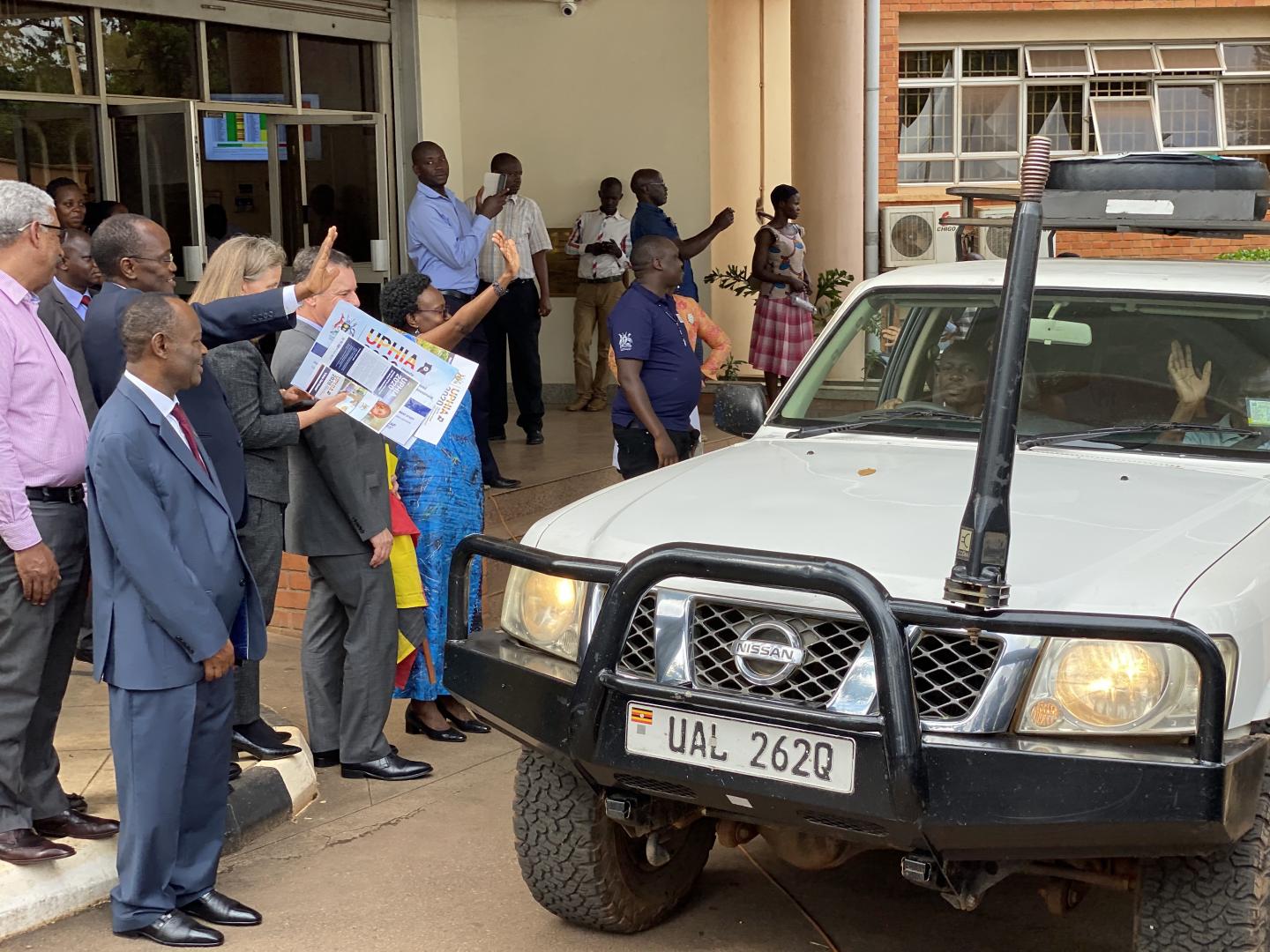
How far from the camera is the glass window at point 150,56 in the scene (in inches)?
433

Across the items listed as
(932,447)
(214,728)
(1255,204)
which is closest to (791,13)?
(1255,204)

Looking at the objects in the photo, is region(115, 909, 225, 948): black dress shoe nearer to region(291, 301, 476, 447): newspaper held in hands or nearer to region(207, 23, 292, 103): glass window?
region(291, 301, 476, 447): newspaper held in hands

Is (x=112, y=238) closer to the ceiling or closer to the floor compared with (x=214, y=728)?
closer to the ceiling

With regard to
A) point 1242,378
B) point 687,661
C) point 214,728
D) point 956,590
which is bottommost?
point 214,728

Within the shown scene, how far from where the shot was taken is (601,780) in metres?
3.69

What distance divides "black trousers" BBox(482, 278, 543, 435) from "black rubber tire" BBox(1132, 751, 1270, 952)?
26.3ft

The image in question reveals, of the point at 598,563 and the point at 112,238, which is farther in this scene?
the point at 112,238

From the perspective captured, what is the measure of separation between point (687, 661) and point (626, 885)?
1004 millimetres

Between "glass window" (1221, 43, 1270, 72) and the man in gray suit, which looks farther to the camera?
"glass window" (1221, 43, 1270, 72)

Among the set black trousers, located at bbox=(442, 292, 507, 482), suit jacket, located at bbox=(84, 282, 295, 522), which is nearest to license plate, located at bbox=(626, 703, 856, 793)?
suit jacket, located at bbox=(84, 282, 295, 522)

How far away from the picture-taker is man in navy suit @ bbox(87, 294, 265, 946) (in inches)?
156

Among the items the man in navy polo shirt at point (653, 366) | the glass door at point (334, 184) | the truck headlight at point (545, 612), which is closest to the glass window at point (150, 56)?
the glass door at point (334, 184)

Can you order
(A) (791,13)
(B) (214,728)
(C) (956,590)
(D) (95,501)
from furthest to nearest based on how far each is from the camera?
1. (A) (791,13)
2. (B) (214,728)
3. (D) (95,501)
4. (C) (956,590)

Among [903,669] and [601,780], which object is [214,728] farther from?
[903,669]
